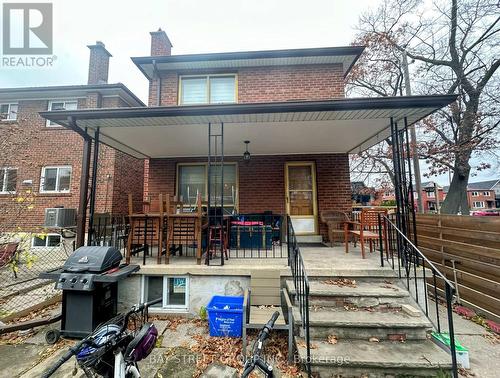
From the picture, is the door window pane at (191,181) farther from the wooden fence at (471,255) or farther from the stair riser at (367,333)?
the wooden fence at (471,255)

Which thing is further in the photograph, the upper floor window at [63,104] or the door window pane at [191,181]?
the upper floor window at [63,104]

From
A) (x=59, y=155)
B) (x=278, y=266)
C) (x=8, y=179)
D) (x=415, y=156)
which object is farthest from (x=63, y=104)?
(x=415, y=156)

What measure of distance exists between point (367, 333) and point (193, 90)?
7.71 meters

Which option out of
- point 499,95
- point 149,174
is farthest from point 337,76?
point 499,95

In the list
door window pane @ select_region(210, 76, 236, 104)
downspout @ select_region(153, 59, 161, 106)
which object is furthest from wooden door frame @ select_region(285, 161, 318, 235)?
downspout @ select_region(153, 59, 161, 106)

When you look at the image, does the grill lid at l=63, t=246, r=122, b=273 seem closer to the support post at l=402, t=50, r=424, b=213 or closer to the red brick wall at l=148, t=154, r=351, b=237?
the red brick wall at l=148, t=154, r=351, b=237

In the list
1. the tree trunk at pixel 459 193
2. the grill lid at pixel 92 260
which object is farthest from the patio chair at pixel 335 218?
the tree trunk at pixel 459 193

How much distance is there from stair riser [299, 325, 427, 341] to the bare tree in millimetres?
12179

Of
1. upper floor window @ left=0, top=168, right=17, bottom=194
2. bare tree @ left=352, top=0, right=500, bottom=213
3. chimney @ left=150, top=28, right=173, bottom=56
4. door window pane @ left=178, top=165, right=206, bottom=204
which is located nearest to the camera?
upper floor window @ left=0, top=168, right=17, bottom=194

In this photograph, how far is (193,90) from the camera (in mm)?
7457

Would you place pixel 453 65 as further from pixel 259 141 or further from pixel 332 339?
pixel 332 339

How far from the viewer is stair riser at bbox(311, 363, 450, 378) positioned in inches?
93.8

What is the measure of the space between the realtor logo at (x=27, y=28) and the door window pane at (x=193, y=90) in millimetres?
4060

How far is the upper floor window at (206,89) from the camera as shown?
24.2ft
